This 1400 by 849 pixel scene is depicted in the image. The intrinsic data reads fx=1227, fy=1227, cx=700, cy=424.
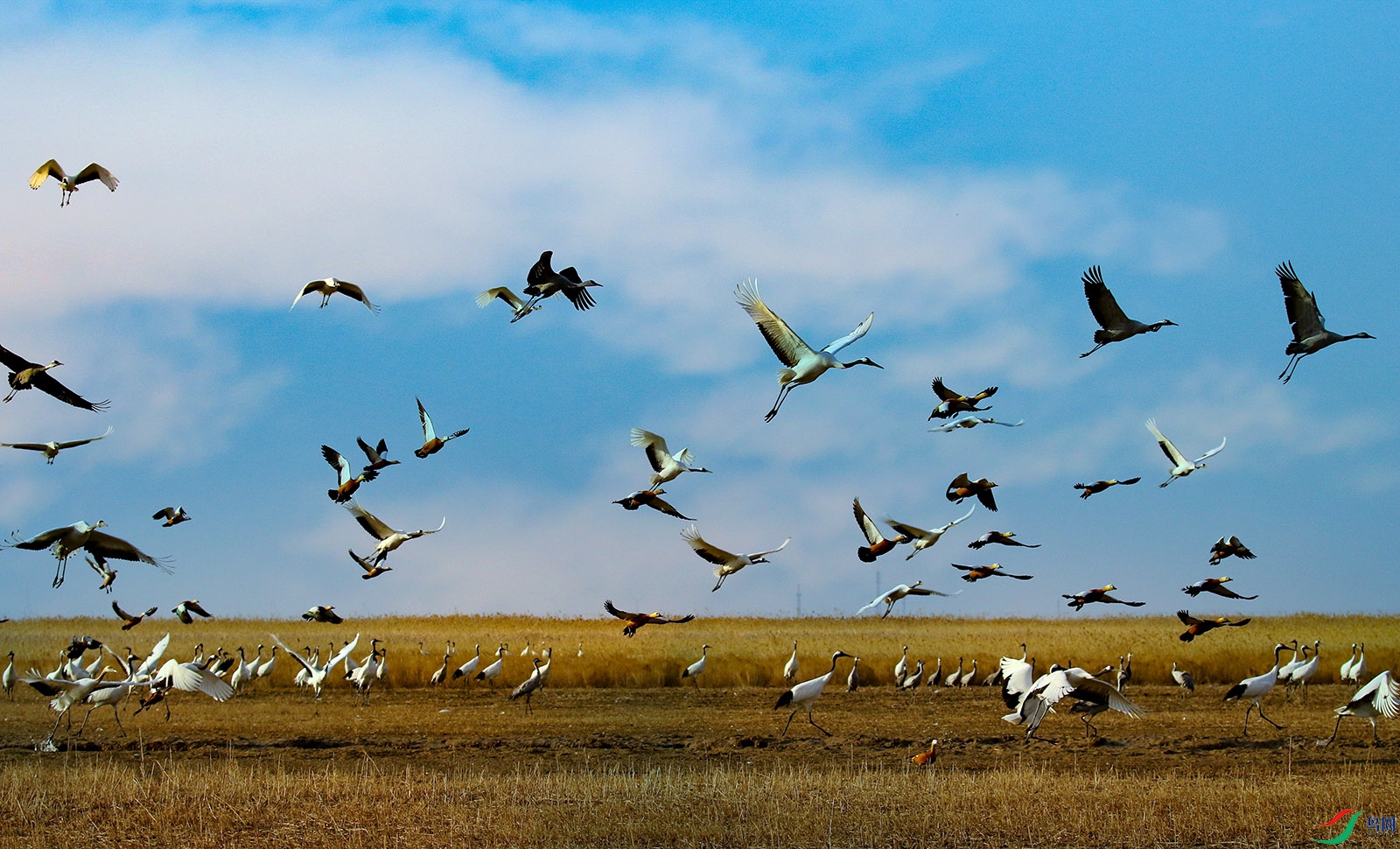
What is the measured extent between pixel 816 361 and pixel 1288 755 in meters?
7.41

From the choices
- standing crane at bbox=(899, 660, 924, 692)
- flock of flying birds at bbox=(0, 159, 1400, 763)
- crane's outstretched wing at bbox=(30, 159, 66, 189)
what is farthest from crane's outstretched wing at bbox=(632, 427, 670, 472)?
standing crane at bbox=(899, 660, 924, 692)

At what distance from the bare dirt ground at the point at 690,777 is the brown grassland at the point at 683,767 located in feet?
0.14

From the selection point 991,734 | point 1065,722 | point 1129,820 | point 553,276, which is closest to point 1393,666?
point 1065,722

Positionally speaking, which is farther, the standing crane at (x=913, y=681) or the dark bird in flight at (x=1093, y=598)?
the standing crane at (x=913, y=681)

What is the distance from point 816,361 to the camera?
12.0 metres

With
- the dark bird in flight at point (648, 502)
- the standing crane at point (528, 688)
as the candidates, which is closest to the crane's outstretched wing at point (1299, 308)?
the dark bird in flight at point (648, 502)

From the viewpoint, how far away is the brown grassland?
34.4 feet

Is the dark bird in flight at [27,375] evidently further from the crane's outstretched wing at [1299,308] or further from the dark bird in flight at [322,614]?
the crane's outstretched wing at [1299,308]

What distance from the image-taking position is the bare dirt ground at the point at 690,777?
10.5 meters

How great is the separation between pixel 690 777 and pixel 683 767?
1.24 m

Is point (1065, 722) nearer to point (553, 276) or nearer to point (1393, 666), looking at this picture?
point (553, 276)

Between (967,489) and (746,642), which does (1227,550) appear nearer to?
(967,489)

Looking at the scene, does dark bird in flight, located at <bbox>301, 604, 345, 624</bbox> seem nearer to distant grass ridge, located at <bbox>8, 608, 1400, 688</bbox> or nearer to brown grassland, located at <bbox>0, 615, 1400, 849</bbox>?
brown grassland, located at <bbox>0, 615, 1400, 849</bbox>

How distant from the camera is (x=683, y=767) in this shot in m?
14.1
